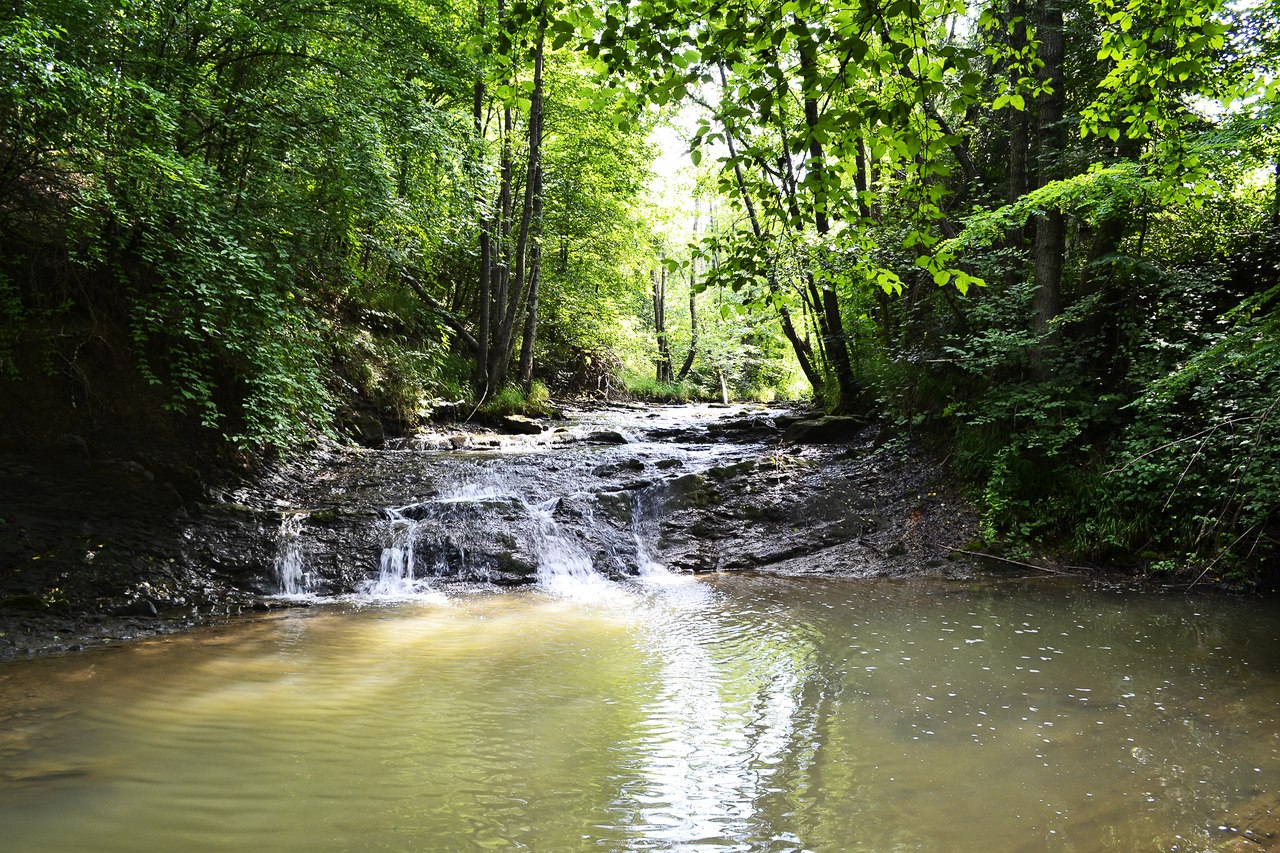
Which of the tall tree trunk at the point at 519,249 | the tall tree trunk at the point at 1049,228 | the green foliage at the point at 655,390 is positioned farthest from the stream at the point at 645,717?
the green foliage at the point at 655,390

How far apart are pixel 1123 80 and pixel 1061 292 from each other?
4619mm

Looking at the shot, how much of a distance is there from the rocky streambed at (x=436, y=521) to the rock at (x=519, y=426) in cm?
133

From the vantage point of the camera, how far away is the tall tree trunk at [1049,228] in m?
8.69

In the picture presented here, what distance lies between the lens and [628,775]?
3131 millimetres

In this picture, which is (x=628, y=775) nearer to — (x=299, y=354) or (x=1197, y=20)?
(x=1197, y=20)

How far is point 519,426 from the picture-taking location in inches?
545

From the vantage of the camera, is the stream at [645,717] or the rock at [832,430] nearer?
the stream at [645,717]

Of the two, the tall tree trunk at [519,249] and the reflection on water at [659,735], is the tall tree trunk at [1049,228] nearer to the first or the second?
the reflection on water at [659,735]

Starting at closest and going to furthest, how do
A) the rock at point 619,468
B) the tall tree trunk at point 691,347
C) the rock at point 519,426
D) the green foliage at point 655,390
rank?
the rock at point 619,468 < the rock at point 519,426 < the green foliage at point 655,390 < the tall tree trunk at point 691,347

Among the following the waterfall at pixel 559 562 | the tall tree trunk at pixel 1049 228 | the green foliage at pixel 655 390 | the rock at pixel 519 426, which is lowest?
the waterfall at pixel 559 562

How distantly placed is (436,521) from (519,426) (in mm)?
5635

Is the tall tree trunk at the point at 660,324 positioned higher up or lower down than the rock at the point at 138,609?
higher up

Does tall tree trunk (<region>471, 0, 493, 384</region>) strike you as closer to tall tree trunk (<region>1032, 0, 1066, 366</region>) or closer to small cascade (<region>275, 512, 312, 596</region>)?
small cascade (<region>275, 512, 312, 596</region>)

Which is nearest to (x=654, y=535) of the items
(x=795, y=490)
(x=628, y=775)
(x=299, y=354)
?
(x=795, y=490)
